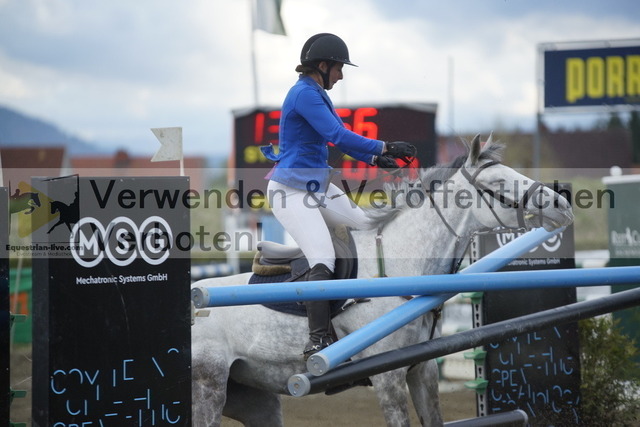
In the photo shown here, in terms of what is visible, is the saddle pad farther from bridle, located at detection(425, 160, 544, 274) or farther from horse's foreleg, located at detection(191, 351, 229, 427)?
bridle, located at detection(425, 160, 544, 274)

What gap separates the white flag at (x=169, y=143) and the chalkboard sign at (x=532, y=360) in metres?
2.06

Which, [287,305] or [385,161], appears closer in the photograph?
[385,161]

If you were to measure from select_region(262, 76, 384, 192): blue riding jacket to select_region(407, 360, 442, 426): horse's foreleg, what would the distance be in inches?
41.6

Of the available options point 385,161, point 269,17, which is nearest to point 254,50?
point 269,17

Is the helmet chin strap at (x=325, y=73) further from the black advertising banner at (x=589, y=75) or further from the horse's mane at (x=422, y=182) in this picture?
the black advertising banner at (x=589, y=75)

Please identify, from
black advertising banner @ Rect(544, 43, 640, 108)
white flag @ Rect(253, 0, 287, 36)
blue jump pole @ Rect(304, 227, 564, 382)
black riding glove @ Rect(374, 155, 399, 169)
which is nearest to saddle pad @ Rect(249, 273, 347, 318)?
blue jump pole @ Rect(304, 227, 564, 382)

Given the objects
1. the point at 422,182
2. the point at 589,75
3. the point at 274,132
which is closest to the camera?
the point at 422,182

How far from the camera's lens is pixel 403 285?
3.30m

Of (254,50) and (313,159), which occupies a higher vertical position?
(254,50)

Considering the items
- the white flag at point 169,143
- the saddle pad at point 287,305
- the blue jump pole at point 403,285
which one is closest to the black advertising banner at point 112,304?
the blue jump pole at point 403,285

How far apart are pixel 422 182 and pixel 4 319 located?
7.00 ft

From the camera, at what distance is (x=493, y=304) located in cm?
500

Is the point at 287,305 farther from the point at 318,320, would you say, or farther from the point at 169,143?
the point at 169,143

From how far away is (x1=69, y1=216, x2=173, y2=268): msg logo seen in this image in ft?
10.9
